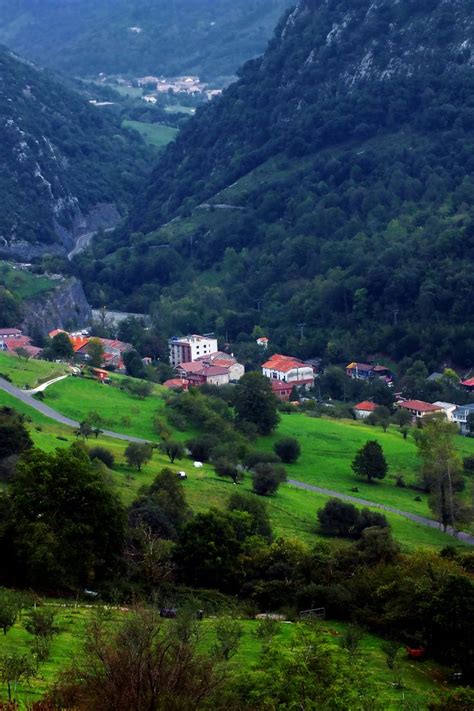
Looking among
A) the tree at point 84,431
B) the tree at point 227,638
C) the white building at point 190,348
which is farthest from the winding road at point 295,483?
the white building at point 190,348

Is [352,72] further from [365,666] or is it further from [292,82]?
[365,666]

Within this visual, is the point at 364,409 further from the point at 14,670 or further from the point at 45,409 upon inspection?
the point at 14,670

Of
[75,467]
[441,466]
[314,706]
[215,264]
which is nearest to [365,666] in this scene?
[314,706]

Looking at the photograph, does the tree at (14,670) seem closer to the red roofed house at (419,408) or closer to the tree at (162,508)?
the tree at (162,508)

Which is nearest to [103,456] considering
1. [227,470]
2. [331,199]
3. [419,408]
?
[227,470]

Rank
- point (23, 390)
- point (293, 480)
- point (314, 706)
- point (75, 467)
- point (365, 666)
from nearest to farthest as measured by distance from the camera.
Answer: point (314, 706), point (365, 666), point (75, 467), point (293, 480), point (23, 390)

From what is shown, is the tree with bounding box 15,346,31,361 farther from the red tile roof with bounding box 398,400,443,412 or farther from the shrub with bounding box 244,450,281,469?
the shrub with bounding box 244,450,281,469

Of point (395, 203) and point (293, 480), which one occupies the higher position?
point (395, 203)

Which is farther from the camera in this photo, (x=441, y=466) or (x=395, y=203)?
(x=395, y=203)
